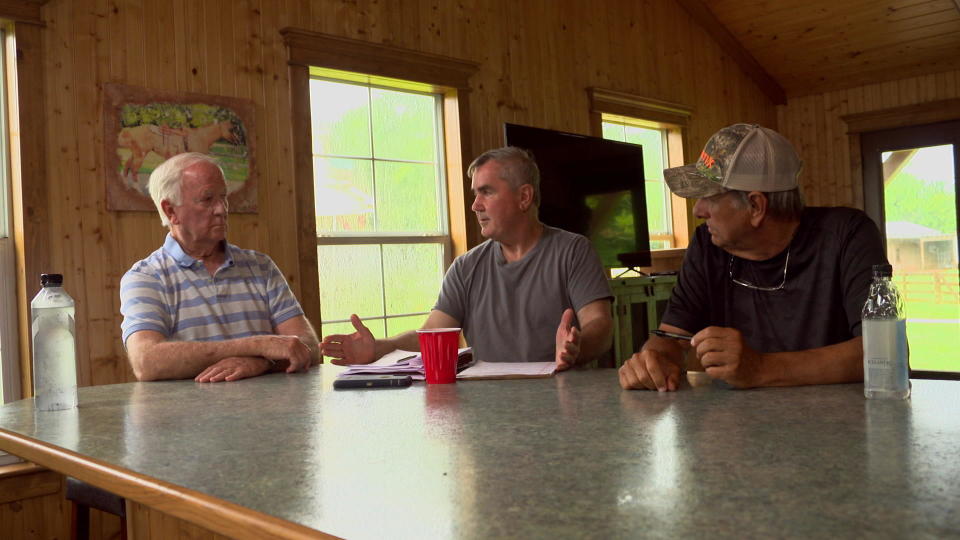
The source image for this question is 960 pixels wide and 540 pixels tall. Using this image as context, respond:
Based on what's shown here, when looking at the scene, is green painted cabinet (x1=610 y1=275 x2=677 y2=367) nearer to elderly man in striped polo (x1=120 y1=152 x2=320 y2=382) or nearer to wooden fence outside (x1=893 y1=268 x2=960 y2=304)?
wooden fence outside (x1=893 y1=268 x2=960 y2=304)

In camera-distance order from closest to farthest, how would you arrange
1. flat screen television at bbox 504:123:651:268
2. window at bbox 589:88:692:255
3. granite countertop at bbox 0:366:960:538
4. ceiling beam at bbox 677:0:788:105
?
granite countertop at bbox 0:366:960:538 < flat screen television at bbox 504:123:651:268 < window at bbox 589:88:692:255 < ceiling beam at bbox 677:0:788:105

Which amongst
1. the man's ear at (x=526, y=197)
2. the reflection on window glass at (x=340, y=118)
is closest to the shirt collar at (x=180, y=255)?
the man's ear at (x=526, y=197)

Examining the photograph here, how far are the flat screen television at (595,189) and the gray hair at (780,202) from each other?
8.86 feet

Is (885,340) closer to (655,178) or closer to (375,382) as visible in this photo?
(375,382)

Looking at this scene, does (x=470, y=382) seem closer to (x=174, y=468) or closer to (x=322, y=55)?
(x=174, y=468)

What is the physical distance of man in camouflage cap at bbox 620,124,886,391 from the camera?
5.38ft

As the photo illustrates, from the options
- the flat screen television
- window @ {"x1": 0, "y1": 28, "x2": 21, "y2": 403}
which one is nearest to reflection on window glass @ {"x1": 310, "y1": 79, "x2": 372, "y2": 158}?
the flat screen television

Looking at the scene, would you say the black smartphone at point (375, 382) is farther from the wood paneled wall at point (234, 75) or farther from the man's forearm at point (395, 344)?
the wood paneled wall at point (234, 75)

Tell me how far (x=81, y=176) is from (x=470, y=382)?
6.70 feet

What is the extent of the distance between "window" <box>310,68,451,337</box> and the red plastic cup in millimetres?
A: 2230

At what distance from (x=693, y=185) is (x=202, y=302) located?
1.32 m

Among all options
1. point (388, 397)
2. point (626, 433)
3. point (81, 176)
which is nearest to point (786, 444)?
point (626, 433)

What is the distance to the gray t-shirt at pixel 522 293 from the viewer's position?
233 cm

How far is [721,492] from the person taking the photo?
74cm
